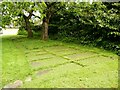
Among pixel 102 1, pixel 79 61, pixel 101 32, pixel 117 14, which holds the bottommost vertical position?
pixel 79 61

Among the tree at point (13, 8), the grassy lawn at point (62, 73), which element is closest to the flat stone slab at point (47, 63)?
the grassy lawn at point (62, 73)

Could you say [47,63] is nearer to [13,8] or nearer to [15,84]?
[15,84]

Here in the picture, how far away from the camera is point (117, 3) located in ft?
27.2

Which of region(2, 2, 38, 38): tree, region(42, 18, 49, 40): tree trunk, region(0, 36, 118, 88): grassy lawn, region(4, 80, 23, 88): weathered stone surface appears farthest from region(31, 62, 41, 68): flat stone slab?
region(42, 18, 49, 40): tree trunk

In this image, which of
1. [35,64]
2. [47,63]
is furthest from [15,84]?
[47,63]

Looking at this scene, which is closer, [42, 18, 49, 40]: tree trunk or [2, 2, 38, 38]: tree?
[2, 2, 38, 38]: tree

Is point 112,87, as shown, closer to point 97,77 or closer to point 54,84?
point 97,77

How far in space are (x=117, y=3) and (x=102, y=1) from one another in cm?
126

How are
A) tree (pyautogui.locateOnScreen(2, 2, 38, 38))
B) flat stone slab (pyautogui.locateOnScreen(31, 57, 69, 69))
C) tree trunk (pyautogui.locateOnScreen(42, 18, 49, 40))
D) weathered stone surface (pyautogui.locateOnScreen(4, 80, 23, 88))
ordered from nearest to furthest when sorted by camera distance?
weathered stone surface (pyautogui.locateOnScreen(4, 80, 23, 88)), flat stone slab (pyautogui.locateOnScreen(31, 57, 69, 69)), tree (pyautogui.locateOnScreen(2, 2, 38, 38)), tree trunk (pyautogui.locateOnScreen(42, 18, 49, 40))

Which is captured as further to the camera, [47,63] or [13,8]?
[13,8]

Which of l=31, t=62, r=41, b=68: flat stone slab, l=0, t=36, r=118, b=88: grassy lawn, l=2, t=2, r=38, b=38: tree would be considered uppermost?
l=2, t=2, r=38, b=38: tree

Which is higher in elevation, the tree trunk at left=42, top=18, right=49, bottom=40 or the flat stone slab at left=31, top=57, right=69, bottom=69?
the tree trunk at left=42, top=18, right=49, bottom=40

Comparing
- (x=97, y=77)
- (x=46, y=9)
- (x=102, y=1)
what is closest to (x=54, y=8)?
(x=46, y=9)

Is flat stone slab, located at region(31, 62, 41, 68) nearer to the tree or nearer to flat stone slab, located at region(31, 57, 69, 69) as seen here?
flat stone slab, located at region(31, 57, 69, 69)
